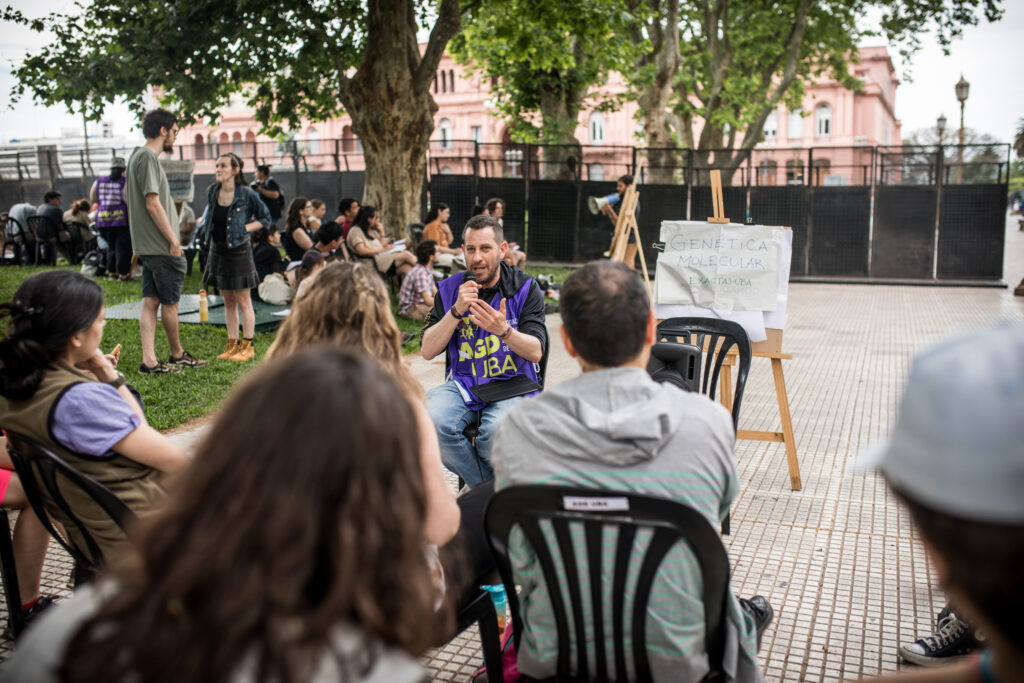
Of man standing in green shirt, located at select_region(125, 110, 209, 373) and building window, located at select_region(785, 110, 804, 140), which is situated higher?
building window, located at select_region(785, 110, 804, 140)

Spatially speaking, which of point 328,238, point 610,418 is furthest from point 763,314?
point 328,238

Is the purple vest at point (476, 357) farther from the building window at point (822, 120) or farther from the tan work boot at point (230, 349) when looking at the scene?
the building window at point (822, 120)

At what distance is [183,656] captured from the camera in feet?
3.69

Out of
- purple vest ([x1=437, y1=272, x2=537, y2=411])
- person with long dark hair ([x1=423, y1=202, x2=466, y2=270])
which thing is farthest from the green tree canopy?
purple vest ([x1=437, y1=272, x2=537, y2=411])

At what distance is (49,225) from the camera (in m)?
15.7

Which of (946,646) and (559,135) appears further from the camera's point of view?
(559,135)

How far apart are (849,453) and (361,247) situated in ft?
24.1

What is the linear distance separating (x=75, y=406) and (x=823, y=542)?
11.0 feet

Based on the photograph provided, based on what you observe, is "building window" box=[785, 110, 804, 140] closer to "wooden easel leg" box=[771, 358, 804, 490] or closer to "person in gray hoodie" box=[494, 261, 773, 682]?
"wooden easel leg" box=[771, 358, 804, 490]

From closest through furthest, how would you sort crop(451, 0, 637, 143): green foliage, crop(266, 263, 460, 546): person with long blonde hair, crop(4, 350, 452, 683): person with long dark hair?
crop(4, 350, 452, 683): person with long dark hair < crop(266, 263, 460, 546): person with long blonde hair < crop(451, 0, 637, 143): green foliage

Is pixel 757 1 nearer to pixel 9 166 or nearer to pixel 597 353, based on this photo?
pixel 9 166

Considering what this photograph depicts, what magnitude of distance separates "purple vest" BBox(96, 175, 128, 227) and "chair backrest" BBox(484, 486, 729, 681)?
11007 mm

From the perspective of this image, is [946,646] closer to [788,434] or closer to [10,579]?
[788,434]

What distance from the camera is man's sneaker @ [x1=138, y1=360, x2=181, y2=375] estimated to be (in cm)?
741
